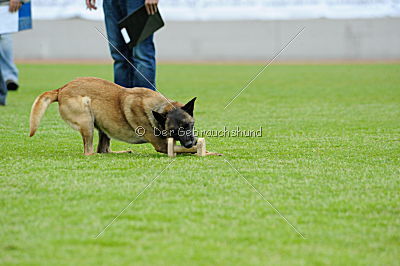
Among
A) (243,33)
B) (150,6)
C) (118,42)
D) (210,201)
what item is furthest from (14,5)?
(243,33)

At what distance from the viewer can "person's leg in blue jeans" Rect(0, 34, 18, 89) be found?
36.4ft

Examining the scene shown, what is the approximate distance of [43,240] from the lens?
115 inches

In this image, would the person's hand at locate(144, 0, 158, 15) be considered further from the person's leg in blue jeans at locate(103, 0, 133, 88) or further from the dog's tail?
the dog's tail

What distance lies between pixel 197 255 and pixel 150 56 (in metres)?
3.82

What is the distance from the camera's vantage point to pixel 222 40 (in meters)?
27.2

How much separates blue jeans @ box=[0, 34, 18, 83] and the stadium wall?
50.9 ft

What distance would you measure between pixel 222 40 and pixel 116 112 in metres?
22.4

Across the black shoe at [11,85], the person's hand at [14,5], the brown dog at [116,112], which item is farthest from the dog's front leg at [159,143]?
the black shoe at [11,85]

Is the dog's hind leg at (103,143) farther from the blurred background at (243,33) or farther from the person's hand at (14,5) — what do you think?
the blurred background at (243,33)

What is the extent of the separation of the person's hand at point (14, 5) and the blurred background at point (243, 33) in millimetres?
17746

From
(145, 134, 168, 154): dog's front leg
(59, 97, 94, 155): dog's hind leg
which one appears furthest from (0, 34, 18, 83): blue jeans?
(145, 134, 168, 154): dog's front leg

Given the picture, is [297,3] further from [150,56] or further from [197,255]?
[197,255]

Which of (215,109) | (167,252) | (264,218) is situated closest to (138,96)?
(264,218)

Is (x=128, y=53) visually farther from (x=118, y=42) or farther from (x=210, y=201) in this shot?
(x=210, y=201)
